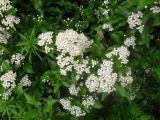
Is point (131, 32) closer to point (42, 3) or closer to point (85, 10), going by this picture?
point (85, 10)

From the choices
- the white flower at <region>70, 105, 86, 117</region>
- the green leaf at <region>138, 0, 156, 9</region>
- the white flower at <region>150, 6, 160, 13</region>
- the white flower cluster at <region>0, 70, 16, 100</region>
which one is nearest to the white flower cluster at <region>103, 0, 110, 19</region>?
the white flower at <region>150, 6, 160, 13</region>

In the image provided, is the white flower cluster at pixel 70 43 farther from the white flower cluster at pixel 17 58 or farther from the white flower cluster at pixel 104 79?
the white flower cluster at pixel 17 58

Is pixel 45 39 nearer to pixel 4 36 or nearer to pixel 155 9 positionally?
pixel 4 36

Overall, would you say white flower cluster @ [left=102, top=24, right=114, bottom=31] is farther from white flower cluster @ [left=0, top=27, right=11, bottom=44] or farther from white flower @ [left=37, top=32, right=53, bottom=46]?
white flower cluster @ [left=0, top=27, right=11, bottom=44]

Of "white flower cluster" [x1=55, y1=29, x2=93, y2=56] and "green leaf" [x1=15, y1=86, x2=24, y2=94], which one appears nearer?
"white flower cluster" [x1=55, y1=29, x2=93, y2=56]

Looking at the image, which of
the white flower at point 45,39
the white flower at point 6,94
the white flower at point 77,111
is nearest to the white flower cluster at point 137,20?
the white flower at point 45,39

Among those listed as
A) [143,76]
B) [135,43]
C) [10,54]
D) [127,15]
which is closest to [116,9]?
[127,15]
